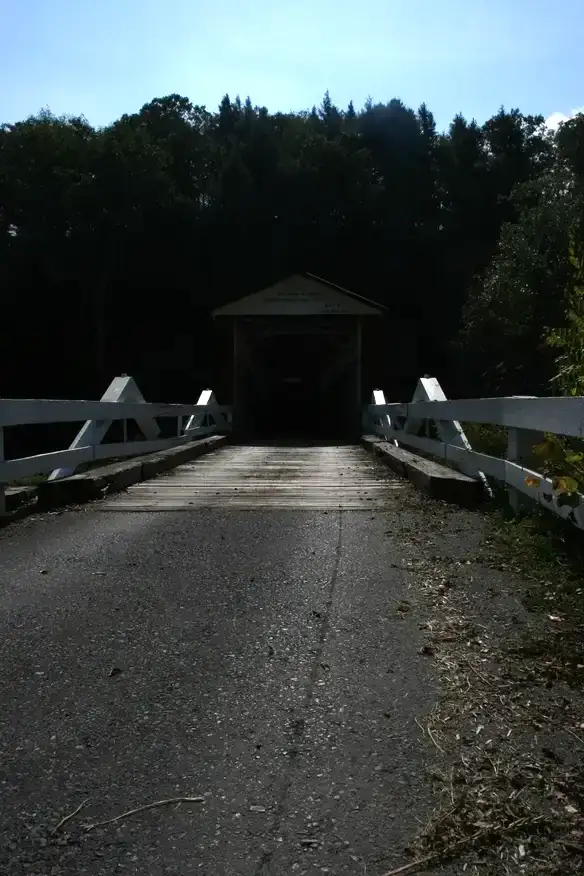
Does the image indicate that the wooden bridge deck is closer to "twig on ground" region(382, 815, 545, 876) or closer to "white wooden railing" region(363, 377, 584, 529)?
"white wooden railing" region(363, 377, 584, 529)

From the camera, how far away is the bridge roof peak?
22.3 metres

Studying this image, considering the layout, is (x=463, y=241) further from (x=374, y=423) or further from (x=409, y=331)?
(x=374, y=423)

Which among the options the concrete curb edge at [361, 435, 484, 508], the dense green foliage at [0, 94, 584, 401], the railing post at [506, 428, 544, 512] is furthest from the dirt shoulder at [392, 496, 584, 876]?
the dense green foliage at [0, 94, 584, 401]

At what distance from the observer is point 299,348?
101 feet

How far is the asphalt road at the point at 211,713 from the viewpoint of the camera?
1857 millimetres

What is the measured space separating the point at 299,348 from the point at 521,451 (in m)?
25.7

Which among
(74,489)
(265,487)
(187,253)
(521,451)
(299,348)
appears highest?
(187,253)

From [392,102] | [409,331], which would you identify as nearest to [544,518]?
[409,331]

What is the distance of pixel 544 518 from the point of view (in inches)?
187

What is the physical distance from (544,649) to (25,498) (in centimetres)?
428

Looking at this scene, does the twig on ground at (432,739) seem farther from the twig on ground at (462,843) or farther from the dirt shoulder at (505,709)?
the twig on ground at (462,843)

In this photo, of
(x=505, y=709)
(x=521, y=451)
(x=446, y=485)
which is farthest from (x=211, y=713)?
(x=446, y=485)

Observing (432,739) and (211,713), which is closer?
(432,739)

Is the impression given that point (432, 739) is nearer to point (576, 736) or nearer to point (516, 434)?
point (576, 736)
